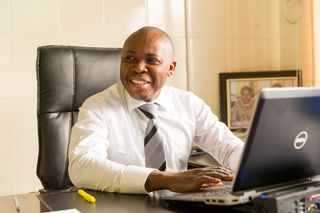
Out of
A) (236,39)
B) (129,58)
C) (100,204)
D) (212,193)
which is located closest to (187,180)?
(212,193)

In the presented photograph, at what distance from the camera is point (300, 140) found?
35.1 inches

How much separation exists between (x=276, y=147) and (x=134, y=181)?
0.41m

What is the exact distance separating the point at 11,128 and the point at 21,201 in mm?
1069

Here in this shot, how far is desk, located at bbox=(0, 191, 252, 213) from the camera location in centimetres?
96

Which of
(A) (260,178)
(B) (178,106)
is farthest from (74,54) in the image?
(A) (260,178)

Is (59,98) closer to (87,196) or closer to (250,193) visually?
(87,196)

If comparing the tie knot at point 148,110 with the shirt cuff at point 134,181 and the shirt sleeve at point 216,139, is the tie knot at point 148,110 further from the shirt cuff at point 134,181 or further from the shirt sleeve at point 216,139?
the shirt cuff at point 134,181

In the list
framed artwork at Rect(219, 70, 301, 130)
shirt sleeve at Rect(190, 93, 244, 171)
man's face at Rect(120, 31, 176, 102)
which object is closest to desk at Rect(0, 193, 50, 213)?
man's face at Rect(120, 31, 176, 102)

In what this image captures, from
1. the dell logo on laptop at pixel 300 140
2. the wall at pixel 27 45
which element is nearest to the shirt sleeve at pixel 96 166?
the dell logo on laptop at pixel 300 140

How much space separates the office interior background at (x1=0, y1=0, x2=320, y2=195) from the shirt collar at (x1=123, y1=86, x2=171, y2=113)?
2.54ft

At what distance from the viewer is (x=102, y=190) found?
1.16 m

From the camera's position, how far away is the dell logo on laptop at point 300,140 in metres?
0.88

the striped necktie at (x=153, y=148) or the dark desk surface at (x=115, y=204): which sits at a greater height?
the striped necktie at (x=153, y=148)

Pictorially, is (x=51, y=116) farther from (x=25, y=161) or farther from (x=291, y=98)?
(x=291, y=98)
